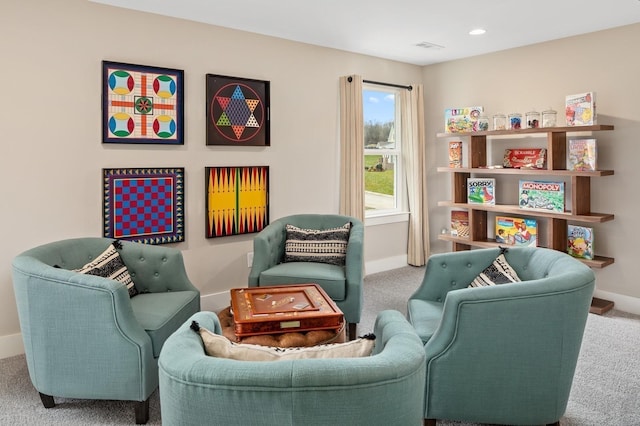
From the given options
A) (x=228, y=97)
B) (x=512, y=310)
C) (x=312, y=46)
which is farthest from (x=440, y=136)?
(x=512, y=310)

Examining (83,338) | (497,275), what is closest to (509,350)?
(497,275)

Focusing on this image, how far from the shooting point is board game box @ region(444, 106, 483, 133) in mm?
5020

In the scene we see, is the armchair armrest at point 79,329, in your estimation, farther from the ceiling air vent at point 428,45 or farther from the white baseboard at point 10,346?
the ceiling air vent at point 428,45

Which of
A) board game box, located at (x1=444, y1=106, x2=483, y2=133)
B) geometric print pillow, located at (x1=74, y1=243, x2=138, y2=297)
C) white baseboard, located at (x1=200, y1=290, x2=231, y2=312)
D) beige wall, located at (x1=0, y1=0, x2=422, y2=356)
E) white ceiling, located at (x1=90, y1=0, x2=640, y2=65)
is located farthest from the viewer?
board game box, located at (x1=444, y1=106, x2=483, y2=133)

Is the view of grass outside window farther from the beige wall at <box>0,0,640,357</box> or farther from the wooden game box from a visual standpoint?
the wooden game box

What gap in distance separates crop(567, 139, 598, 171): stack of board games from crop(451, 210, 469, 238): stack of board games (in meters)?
1.22

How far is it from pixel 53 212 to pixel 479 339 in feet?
9.56

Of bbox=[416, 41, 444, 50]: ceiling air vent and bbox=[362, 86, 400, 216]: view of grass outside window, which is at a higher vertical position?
bbox=[416, 41, 444, 50]: ceiling air vent

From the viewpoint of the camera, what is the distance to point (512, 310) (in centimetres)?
204

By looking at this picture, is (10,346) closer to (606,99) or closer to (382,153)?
(382,153)

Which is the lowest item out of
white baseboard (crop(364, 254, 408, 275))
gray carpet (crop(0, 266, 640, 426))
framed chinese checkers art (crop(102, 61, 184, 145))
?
gray carpet (crop(0, 266, 640, 426))

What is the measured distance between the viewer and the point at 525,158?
190 inches

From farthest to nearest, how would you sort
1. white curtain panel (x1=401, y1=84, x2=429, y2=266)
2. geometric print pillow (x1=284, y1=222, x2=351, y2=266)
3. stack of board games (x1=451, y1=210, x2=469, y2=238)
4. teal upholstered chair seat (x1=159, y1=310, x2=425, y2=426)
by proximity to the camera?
white curtain panel (x1=401, y1=84, x2=429, y2=266)
stack of board games (x1=451, y1=210, x2=469, y2=238)
geometric print pillow (x1=284, y1=222, x2=351, y2=266)
teal upholstered chair seat (x1=159, y1=310, x2=425, y2=426)

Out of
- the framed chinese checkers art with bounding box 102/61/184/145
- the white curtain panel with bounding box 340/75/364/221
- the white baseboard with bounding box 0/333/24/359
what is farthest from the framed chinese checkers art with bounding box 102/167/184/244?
the white curtain panel with bounding box 340/75/364/221
